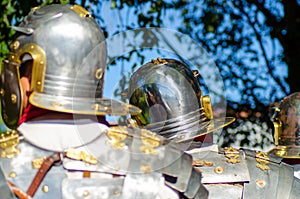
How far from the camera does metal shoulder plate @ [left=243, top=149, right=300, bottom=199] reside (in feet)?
14.8

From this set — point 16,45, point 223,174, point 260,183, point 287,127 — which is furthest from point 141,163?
point 287,127

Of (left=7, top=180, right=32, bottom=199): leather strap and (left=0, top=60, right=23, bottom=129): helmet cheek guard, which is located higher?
(left=0, top=60, right=23, bottom=129): helmet cheek guard

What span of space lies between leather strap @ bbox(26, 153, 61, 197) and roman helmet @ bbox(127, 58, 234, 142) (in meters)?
1.63

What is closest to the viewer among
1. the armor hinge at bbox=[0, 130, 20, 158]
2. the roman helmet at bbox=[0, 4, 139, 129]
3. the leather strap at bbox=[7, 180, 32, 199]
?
the leather strap at bbox=[7, 180, 32, 199]

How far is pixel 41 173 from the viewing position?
136 inches

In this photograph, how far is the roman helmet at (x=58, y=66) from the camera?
144 inches

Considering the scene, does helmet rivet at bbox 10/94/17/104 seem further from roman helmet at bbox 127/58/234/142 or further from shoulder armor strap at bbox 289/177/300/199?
shoulder armor strap at bbox 289/177/300/199

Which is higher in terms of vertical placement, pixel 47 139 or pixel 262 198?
pixel 47 139

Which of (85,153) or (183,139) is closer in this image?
(85,153)

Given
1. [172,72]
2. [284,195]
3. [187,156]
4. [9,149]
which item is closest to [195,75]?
[172,72]

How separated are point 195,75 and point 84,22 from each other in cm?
196

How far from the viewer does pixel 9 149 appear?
3.56 metres

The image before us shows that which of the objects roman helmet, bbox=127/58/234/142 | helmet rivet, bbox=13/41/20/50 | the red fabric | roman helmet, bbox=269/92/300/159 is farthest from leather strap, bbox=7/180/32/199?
roman helmet, bbox=269/92/300/159

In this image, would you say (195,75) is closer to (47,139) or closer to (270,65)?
Result: (47,139)
